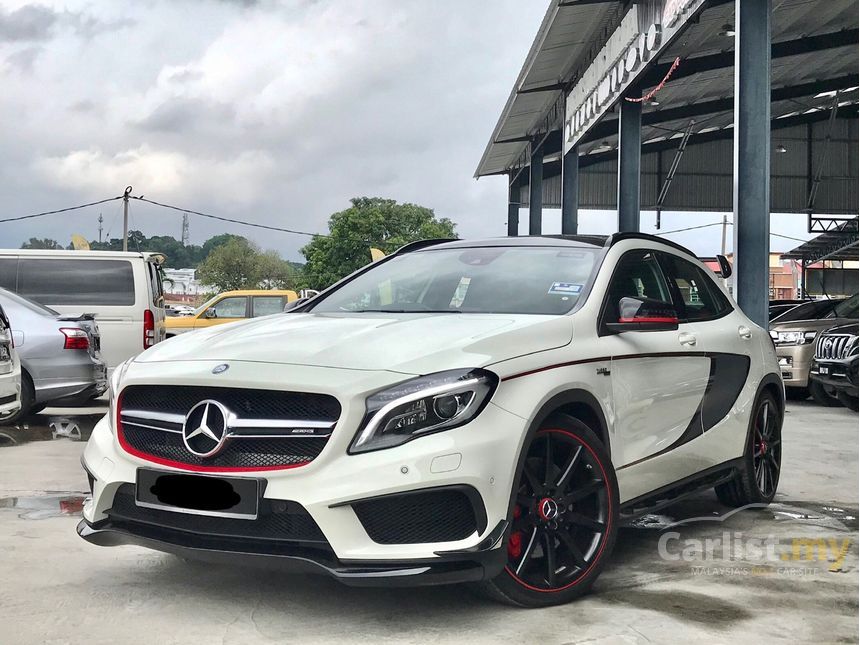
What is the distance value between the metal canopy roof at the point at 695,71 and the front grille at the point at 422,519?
12493 mm

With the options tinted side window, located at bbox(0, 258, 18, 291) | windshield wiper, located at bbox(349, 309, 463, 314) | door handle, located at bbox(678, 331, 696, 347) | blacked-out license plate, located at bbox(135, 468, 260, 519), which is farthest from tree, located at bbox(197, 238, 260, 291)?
blacked-out license plate, located at bbox(135, 468, 260, 519)

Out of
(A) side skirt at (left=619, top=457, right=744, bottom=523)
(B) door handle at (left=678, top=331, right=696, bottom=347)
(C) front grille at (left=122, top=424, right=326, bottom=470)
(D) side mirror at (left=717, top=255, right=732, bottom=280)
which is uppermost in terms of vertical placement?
(D) side mirror at (left=717, top=255, right=732, bottom=280)

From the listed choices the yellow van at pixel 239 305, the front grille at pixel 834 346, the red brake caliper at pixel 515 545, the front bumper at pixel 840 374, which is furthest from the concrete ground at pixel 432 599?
the yellow van at pixel 239 305

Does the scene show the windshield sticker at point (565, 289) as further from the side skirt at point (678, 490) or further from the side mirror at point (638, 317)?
the side skirt at point (678, 490)

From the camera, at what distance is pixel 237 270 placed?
110m

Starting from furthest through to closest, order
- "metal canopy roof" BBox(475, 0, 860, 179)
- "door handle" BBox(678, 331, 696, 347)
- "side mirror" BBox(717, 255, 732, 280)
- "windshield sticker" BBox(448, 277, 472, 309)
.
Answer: "metal canopy roof" BBox(475, 0, 860, 179)
"side mirror" BBox(717, 255, 732, 280)
"door handle" BBox(678, 331, 696, 347)
"windshield sticker" BBox(448, 277, 472, 309)

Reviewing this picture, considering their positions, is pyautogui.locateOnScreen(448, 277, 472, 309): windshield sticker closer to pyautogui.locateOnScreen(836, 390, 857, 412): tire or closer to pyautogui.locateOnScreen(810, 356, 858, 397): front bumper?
pyautogui.locateOnScreen(810, 356, 858, 397): front bumper

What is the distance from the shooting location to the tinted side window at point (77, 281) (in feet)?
43.1

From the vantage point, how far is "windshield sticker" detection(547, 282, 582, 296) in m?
4.48

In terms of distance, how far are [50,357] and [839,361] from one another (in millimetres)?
7834

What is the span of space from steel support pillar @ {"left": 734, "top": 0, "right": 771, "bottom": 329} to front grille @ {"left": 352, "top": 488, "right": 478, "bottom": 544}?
29.4ft

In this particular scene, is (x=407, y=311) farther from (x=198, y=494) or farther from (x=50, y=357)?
(x=50, y=357)

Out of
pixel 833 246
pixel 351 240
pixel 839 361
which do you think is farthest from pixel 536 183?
pixel 351 240

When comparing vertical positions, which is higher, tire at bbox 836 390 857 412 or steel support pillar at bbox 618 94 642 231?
steel support pillar at bbox 618 94 642 231
